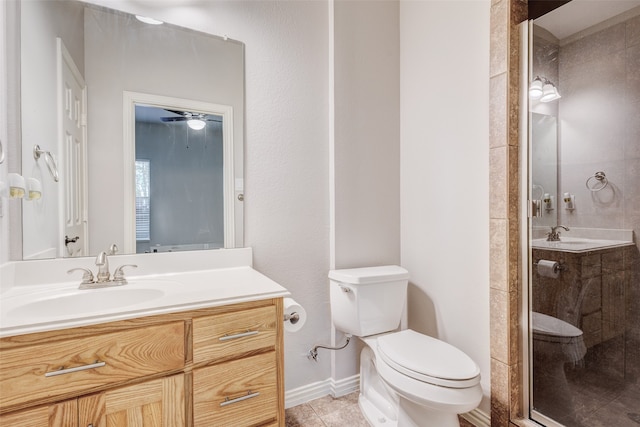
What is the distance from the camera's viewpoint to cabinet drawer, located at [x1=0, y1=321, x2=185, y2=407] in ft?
2.68

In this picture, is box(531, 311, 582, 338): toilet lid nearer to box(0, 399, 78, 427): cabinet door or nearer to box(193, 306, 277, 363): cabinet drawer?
box(193, 306, 277, 363): cabinet drawer

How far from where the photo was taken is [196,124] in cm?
154

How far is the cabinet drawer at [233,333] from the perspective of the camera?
104 centimetres

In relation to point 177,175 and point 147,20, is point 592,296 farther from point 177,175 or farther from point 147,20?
point 147,20

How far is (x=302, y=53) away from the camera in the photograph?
179 centimetres

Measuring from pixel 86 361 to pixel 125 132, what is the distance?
3.11 feet

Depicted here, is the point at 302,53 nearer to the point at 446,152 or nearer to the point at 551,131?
the point at 446,152

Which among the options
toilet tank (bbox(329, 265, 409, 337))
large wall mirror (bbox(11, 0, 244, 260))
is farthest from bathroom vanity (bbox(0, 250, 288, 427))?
toilet tank (bbox(329, 265, 409, 337))

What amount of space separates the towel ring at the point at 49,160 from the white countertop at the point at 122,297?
36 cm

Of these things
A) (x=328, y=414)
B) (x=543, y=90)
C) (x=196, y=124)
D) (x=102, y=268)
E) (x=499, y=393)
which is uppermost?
(x=543, y=90)

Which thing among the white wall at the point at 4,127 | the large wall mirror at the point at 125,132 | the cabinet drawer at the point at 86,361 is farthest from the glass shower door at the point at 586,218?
the white wall at the point at 4,127

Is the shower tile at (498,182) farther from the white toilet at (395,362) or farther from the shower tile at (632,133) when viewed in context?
the white toilet at (395,362)

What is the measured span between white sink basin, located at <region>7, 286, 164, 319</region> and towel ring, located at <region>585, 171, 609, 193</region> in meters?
1.76

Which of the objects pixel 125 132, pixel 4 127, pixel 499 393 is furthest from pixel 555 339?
pixel 4 127
